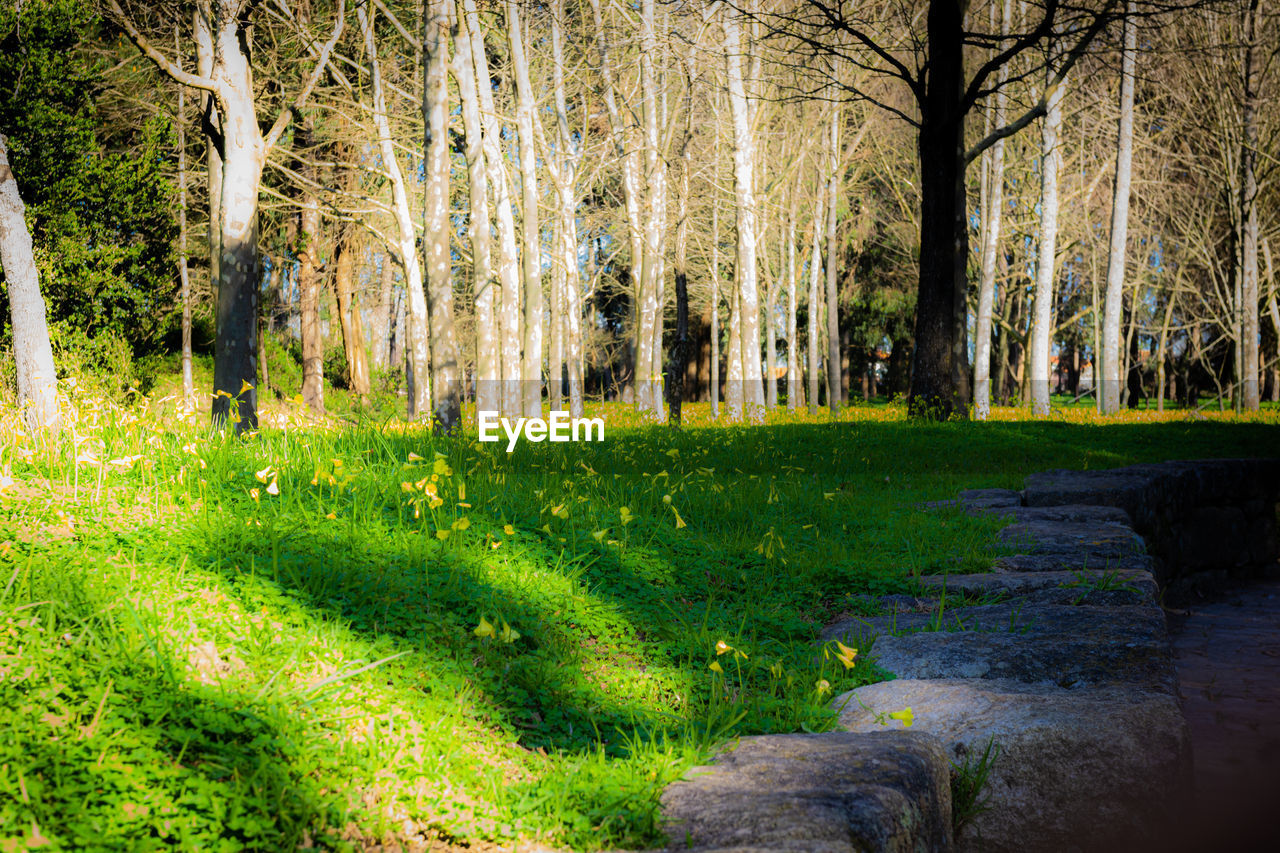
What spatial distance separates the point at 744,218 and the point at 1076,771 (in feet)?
44.8

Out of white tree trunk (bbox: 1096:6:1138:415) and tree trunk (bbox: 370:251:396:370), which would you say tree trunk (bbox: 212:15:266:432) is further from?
white tree trunk (bbox: 1096:6:1138:415)

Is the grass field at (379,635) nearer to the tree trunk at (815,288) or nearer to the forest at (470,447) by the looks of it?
the forest at (470,447)

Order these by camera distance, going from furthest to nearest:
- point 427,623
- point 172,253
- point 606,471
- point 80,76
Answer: point 172,253, point 80,76, point 606,471, point 427,623

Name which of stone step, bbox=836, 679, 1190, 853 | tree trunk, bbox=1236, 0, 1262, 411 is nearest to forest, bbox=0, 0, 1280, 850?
tree trunk, bbox=1236, 0, 1262, 411

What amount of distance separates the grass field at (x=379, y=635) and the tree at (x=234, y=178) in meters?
2.71

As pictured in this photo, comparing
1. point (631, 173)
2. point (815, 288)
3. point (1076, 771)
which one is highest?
point (631, 173)

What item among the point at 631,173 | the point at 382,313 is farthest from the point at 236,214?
the point at 382,313

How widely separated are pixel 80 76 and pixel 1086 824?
59.8 ft

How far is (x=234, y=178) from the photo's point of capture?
805cm

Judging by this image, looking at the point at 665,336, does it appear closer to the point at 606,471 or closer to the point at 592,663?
the point at 606,471

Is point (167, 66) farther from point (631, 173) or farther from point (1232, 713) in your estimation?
point (631, 173)

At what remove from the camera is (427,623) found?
2887 mm

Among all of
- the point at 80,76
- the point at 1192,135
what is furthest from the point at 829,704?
the point at 1192,135

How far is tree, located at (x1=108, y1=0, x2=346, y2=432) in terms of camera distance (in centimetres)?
793
